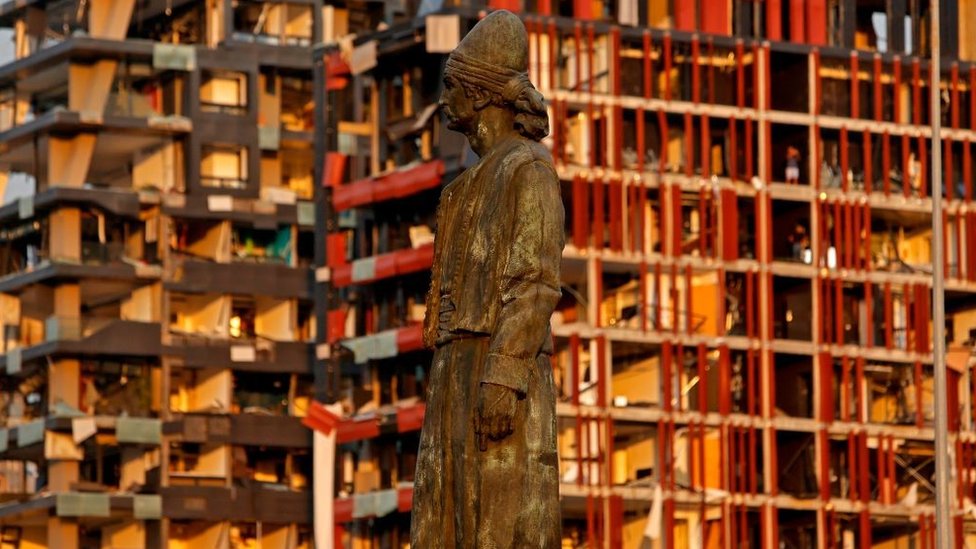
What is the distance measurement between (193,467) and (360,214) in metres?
18.0

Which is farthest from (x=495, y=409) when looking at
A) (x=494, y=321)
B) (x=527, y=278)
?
(x=527, y=278)

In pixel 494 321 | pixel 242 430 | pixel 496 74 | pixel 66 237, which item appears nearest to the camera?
pixel 494 321

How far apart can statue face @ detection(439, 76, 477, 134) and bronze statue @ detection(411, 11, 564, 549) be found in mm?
14

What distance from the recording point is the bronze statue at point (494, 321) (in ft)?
117

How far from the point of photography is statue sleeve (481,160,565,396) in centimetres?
3553

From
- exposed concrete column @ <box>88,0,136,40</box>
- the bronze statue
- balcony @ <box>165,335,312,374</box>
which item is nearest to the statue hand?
the bronze statue

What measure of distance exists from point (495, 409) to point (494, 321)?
3.61ft

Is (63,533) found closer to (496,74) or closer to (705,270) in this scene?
(705,270)

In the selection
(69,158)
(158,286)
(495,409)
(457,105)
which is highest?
(69,158)

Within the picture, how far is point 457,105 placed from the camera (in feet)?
121

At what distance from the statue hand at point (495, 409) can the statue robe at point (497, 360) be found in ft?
0.29

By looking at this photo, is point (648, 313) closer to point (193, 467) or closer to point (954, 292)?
point (954, 292)

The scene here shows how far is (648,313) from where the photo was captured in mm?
142875

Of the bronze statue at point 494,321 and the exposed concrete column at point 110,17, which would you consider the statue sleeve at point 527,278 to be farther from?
the exposed concrete column at point 110,17
